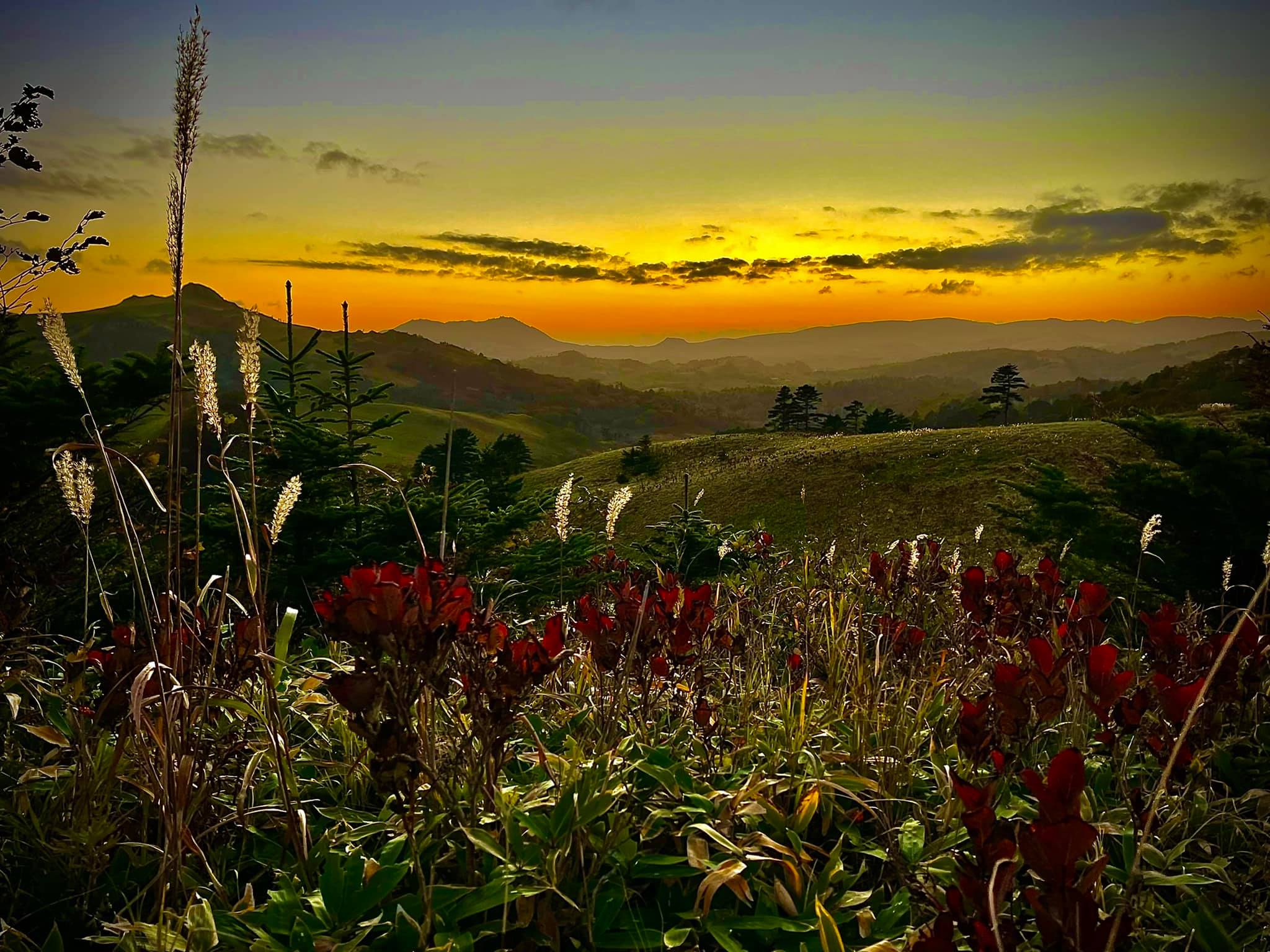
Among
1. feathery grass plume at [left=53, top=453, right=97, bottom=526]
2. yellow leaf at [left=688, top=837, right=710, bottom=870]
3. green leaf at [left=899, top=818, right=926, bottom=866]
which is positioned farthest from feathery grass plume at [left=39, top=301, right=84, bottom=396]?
green leaf at [left=899, top=818, right=926, bottom=866]

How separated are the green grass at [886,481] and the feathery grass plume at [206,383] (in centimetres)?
1292

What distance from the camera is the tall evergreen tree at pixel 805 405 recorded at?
133ft

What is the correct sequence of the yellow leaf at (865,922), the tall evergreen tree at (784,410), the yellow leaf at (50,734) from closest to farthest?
1. the yellow leaf at (865,922)
2. the yellow leaf at (50,734)
3. the tall evergreen tree at (784,410)

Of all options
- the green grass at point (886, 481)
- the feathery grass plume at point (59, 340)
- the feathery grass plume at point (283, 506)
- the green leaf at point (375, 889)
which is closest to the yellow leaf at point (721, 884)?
the green leaf at point (375, 889)

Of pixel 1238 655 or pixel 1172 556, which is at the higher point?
pixel 1238 655

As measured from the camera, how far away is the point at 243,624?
8.39 feet

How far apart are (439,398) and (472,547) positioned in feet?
459

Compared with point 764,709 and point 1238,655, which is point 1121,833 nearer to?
point 1238,655

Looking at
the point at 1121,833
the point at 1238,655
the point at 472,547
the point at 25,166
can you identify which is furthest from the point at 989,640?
the point at 25,166

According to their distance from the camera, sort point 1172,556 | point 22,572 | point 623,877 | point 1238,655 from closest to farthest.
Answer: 1. point 623,877
2. point 1238,655
3. point 22,572
4. point 1172,556

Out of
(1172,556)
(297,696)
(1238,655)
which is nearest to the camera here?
(1238,655)

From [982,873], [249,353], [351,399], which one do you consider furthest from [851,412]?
[982,873]

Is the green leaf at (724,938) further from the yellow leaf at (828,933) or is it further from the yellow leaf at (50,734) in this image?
the yellow leaf at (50,734)

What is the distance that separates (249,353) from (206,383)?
136 mm
